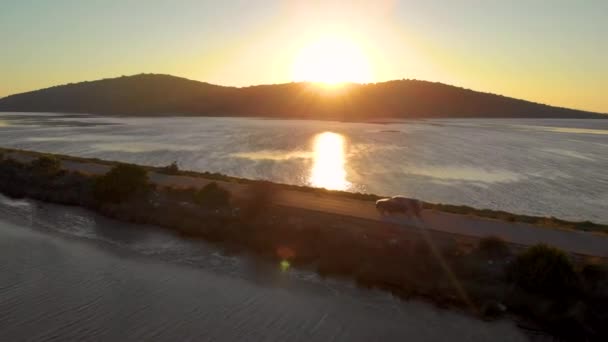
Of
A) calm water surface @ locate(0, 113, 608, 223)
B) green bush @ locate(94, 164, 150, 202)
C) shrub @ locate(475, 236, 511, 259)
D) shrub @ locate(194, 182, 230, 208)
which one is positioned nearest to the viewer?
shrub @ locate(475, 236, 511, 259)

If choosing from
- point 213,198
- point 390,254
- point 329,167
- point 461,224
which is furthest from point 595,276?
point 329,167

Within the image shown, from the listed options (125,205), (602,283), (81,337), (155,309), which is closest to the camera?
(81,337)

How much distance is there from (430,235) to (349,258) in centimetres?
431

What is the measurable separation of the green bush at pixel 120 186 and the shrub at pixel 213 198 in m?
5.40

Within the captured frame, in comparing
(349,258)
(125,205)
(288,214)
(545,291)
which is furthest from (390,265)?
(125,205)

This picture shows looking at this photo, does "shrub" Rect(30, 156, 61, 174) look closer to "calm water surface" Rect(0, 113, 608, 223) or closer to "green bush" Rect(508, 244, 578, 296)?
"calm water surface" Rect(0, 113, 608, 223)

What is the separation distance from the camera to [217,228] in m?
27.0

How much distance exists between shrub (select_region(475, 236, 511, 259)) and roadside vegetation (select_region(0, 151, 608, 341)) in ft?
0.14

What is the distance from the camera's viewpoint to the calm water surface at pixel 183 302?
17.2 m

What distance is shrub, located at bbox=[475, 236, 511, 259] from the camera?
808 inches

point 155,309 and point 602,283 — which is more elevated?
point 602,283

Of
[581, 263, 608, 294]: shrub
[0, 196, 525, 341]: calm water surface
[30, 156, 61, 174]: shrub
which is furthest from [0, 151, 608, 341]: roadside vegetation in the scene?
[30, 156, 61, 174]: shrub

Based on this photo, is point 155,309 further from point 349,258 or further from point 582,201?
point 582,201

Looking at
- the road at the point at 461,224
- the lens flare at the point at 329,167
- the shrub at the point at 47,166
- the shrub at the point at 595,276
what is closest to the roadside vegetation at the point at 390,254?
the shrub at the point at 595,276
